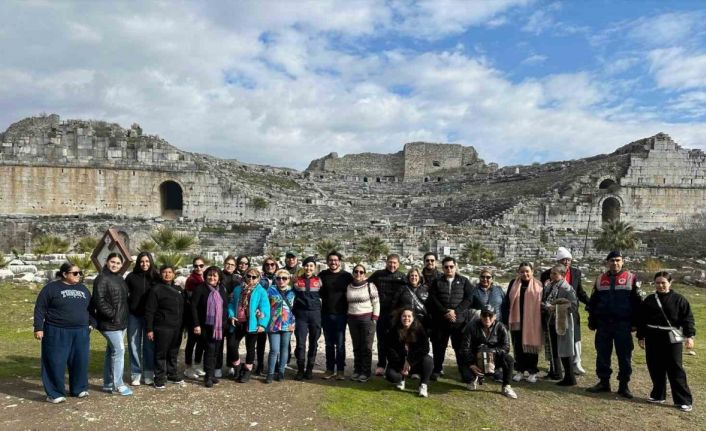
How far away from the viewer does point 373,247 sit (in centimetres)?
2220

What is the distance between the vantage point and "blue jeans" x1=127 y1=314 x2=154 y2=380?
652cm

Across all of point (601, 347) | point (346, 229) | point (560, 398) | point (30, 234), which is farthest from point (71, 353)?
point (30, 234)

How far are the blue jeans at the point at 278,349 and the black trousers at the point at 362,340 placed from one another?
0.91m

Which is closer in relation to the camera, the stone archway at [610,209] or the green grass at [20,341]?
the green grass at [20,341]

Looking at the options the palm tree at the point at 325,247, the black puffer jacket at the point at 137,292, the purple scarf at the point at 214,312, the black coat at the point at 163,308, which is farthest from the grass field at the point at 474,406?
the palm tree at the point at 325,247

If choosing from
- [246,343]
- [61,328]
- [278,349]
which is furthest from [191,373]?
[61,328]

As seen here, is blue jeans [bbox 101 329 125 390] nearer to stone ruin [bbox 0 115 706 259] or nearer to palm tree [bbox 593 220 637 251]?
stone ruin [bbox 0 115 706 259]

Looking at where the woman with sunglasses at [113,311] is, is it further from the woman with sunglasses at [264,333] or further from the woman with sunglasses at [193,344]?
the woman with sunglasses at [264,333]

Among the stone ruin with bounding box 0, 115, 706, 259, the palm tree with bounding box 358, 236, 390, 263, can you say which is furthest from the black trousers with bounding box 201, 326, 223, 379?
the stone ruin with bounding box 0, 115, 706, 259

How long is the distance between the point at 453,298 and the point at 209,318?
3.26m

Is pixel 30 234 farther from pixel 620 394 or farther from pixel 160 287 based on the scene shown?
pixel 620 394

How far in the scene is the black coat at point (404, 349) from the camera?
666cm

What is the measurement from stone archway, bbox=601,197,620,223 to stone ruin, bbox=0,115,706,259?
0.07m

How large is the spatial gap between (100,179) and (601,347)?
28.2 m
